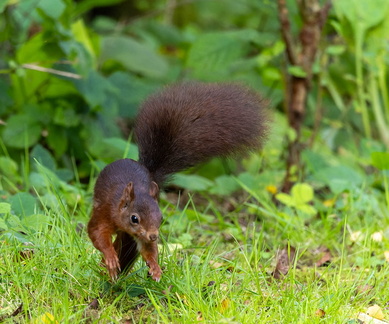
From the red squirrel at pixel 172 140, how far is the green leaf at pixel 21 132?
54.3 inches

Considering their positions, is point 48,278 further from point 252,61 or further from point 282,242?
point 252,61

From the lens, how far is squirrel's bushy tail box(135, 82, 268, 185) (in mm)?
2352

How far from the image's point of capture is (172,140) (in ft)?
7.74

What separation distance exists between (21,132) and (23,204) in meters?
0.90

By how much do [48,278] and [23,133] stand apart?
162 cm

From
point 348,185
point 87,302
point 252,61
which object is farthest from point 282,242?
point 252,61

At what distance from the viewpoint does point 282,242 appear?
310 cm

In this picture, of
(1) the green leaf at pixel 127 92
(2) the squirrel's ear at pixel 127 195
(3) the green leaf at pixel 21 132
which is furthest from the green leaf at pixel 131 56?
(2) the squirrel's ear at pixel 127 195

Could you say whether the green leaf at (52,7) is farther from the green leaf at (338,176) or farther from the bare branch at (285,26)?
the green leaf at (338,176)

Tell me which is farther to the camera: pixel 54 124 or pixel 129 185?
pixel 54 124

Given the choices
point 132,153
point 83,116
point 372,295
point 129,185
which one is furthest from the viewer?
point 83,116

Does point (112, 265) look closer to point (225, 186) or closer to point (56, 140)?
point (225, 186)

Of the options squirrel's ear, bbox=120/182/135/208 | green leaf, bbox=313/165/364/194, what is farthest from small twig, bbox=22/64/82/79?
squirrel's ear, bbox=120/182/135/208

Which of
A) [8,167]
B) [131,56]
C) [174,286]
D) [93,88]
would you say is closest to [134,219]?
[174,286]
